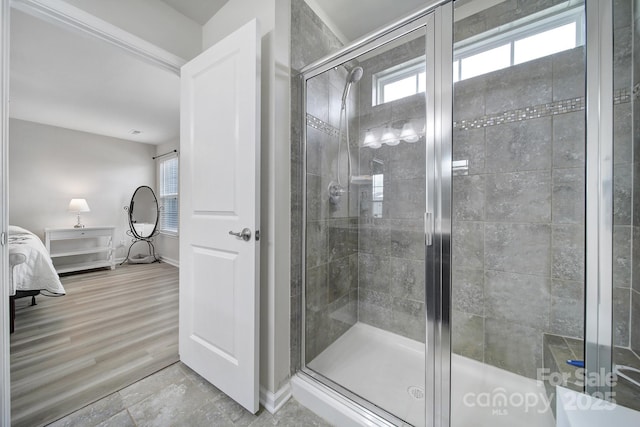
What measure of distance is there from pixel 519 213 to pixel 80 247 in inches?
242

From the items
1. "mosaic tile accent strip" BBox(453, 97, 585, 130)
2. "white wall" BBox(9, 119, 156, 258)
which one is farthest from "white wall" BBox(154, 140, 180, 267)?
"mosaic tile accent strip" BBox(453, 97, 585, 130)

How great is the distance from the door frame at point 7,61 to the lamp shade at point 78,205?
12.7 feet

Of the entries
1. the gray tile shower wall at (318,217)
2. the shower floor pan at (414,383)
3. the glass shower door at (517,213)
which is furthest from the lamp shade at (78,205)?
the glass shower door at (517,213)

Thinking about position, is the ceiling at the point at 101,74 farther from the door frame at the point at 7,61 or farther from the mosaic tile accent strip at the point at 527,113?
the mosaic tile accent strip at the point at 527,113

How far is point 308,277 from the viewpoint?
156cm

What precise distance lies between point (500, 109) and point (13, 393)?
3.38 metres

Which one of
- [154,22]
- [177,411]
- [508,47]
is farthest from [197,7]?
[177,411]

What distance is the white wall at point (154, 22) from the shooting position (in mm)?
1343

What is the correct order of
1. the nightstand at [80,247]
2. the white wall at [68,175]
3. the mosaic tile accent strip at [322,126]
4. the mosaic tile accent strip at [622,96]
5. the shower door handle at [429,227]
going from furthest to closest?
the nightstand at [80,247] < the white wall at [68,175] < the mosaic tile accent strip at [322,126] < the shower door handle at [429,227] < the mosaic tile accent strip at [622,96]

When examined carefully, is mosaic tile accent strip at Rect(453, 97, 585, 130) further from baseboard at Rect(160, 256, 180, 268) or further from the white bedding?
baseboard at Rect(160, 256, 180, 268)

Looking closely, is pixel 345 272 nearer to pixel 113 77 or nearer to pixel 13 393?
pixel 13 393

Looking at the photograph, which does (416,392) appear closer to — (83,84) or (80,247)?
(83,84)

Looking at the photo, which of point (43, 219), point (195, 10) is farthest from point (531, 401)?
point (43, 219)

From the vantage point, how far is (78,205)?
403 centimetres
